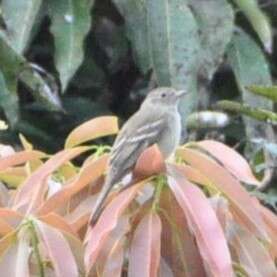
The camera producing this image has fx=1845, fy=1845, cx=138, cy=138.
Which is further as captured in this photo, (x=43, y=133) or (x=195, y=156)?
(x=43, y=133)

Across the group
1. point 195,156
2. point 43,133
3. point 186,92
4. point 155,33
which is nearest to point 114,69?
point 43,133

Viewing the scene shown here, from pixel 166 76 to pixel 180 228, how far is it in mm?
2352

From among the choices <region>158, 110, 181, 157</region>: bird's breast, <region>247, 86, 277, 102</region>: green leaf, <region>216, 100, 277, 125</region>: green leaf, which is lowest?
<region>158, 110, 181, 157</region>: bird's breast

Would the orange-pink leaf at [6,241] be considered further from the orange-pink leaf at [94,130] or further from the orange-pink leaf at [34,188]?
the orange-pink leaf at [94,130]

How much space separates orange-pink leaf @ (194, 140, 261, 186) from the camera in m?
3.42

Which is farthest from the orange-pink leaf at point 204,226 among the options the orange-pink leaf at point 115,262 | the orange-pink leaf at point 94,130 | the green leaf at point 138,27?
the green leaf at point 138,27

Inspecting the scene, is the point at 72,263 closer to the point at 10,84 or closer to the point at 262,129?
the point at 10,84

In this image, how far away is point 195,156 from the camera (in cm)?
337

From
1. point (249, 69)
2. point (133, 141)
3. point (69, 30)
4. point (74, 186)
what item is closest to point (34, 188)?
point (74, 186)

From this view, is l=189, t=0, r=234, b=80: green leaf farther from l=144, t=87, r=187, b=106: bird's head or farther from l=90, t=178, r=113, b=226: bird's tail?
l=90, t=178, r=113, b=226: bird's tail

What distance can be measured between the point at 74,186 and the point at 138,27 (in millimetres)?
2620

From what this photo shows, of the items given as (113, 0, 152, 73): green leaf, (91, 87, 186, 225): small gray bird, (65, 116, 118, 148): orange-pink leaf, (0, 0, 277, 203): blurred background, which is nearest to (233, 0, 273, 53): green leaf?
(0, 0, 277, 203): blurred background

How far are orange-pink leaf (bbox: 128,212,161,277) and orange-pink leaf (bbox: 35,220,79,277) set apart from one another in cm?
11

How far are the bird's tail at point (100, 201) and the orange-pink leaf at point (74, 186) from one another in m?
0.04
